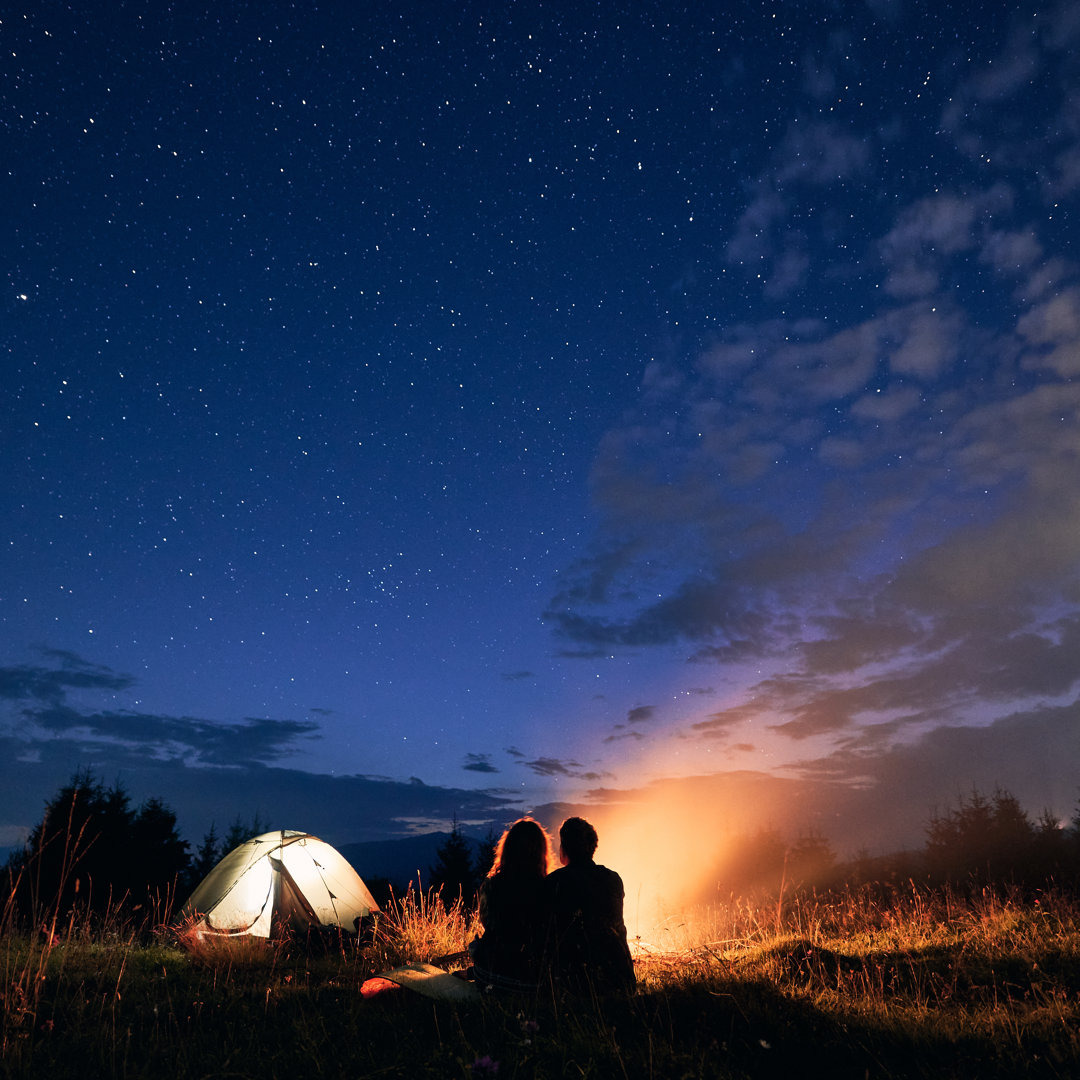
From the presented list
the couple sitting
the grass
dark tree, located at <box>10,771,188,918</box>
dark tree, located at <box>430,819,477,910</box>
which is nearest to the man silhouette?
the couple sitting

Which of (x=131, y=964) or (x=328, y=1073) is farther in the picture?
(x=131, y=964)

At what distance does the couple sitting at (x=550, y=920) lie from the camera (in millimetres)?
5137

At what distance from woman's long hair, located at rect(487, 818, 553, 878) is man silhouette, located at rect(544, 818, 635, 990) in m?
0.15

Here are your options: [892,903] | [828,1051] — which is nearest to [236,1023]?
[828,1051]

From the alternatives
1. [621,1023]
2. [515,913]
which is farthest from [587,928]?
[621,1023]

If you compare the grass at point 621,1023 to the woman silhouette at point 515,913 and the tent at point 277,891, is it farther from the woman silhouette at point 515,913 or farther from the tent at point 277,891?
the tent at point 277,891

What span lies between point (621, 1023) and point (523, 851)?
5.28ft

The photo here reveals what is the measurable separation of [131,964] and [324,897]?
468 centimetres

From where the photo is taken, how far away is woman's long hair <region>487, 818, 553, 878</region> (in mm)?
5566

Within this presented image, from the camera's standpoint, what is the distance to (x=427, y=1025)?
4383 mm

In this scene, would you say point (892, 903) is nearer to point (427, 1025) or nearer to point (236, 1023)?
point (427, 1025)

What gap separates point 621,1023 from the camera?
4160 millimetres

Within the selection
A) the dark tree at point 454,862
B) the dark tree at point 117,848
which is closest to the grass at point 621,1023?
the dark tree at point 117,848

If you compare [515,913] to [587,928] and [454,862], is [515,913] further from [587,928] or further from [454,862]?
[454,862]
